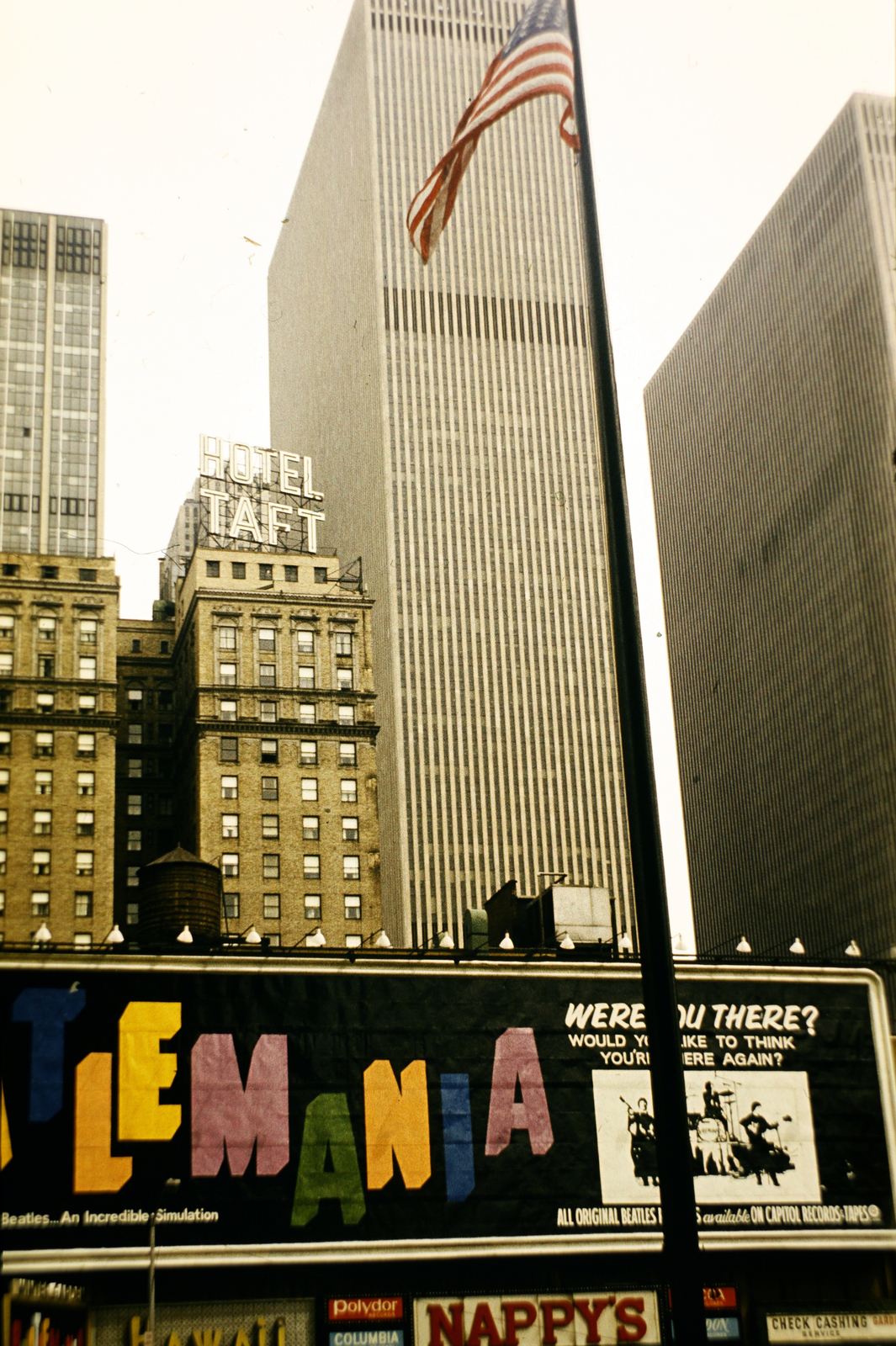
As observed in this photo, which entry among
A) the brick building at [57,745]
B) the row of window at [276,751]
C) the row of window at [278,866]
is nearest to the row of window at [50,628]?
the brick building at [57,745]

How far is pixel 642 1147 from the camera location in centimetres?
4719

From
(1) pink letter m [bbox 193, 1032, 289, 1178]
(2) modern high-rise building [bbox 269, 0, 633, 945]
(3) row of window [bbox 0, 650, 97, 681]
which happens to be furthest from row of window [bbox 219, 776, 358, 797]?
(1) pink letter m [bbox 193, 1032, 289, 1178]

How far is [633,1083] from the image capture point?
1882 inches

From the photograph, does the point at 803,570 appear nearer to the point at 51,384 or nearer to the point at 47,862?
the point at 51,384

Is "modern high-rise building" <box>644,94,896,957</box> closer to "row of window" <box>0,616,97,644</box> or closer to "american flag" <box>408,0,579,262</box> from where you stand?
"row of window" <box>0,616,97,644</box>

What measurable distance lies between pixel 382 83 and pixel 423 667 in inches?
2778

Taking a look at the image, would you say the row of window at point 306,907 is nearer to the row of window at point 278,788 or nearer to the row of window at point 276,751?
the row of window at point 278,788

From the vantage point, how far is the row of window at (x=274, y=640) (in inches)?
4830

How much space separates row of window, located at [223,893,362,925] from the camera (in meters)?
113

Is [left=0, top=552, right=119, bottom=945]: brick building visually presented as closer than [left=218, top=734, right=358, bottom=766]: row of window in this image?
Yes

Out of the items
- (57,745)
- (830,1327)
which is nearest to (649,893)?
(830,1327)

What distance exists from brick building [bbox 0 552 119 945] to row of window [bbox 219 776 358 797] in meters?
9.21

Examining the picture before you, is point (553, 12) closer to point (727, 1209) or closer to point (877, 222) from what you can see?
point (727, 1209)

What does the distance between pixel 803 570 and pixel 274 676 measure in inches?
2936
